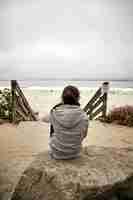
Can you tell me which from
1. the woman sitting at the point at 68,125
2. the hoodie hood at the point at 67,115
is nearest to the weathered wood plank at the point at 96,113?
the woman sitting at the point at 68,125

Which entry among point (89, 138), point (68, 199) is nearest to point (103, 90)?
point (89, 138)

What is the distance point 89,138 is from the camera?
5.05 meters

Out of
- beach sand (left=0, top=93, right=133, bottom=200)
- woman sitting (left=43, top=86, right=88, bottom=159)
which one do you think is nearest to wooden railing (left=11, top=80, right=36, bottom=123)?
beach sand (left=0, top=93, right=133, bottom=200)

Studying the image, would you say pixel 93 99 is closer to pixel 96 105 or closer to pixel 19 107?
pixel 96 105

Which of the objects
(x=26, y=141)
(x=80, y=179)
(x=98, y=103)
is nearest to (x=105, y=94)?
(x=98, y=103)

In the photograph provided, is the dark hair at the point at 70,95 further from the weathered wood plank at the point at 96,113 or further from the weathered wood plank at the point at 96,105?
the weathered wood plank at the point at 96,113

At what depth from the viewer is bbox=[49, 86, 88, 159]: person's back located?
257cm

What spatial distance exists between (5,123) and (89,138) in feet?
5.86

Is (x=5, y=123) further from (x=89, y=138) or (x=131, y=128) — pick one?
(x=131, y=128)

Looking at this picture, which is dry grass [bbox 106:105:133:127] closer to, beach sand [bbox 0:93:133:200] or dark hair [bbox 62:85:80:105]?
beach sand [bbox 0:93:133:200]

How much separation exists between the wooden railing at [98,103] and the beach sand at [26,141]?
0.24 m

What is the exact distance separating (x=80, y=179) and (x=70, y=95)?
0.62 m

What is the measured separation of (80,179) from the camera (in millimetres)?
2432

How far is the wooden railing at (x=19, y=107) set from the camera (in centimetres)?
620
